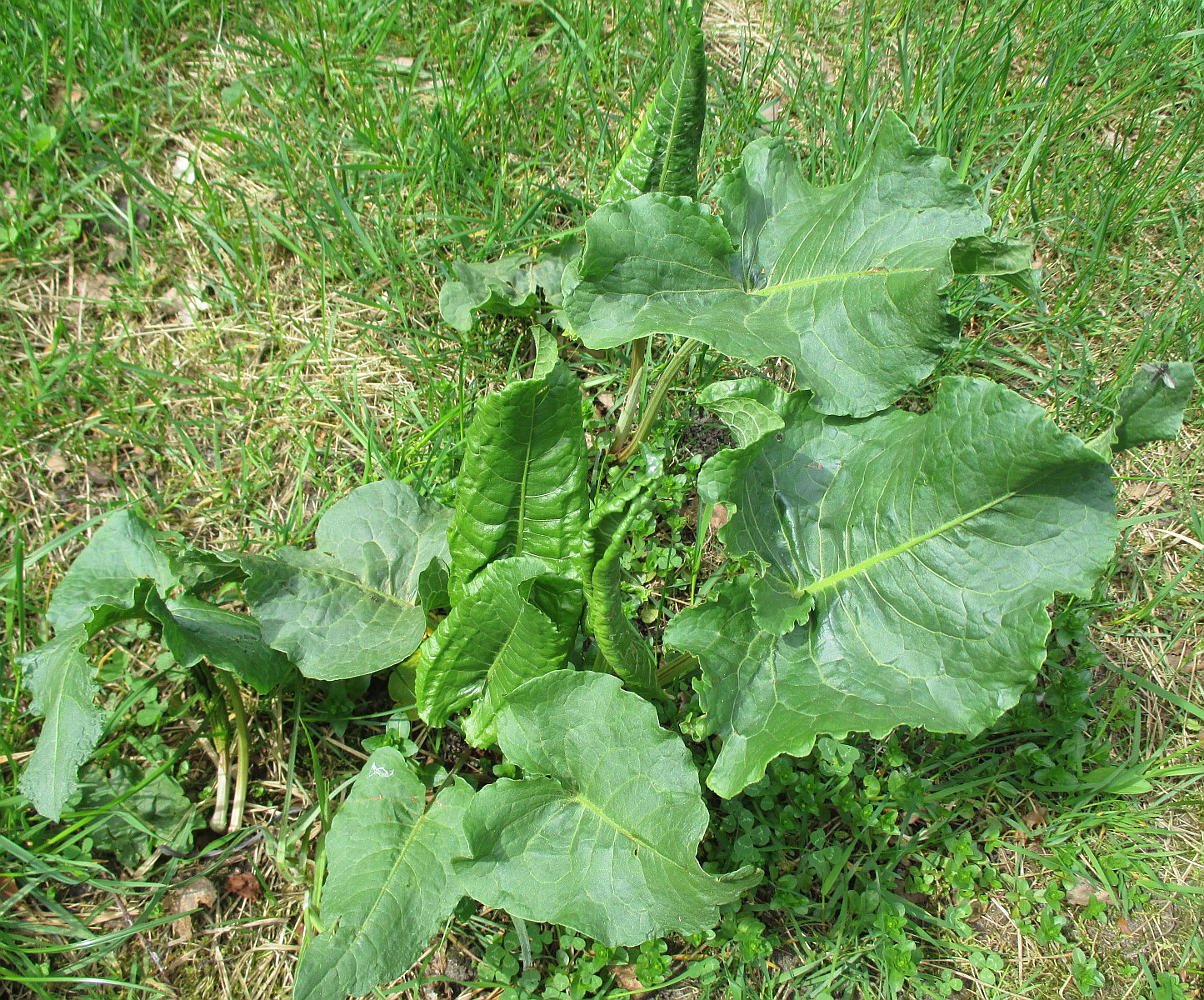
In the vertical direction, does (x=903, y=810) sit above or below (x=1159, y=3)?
below

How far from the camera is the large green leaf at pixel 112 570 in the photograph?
2.34m

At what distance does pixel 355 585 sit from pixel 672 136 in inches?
53.0

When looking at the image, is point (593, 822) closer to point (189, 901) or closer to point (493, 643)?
point (493, 643)

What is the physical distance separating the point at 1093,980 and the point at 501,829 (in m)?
1.49

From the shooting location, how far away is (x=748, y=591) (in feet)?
6.54

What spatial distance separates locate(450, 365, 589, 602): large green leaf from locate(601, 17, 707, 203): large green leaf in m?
0.65

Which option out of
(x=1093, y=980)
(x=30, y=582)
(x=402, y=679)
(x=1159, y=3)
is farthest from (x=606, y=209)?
(x=1159, y=3)

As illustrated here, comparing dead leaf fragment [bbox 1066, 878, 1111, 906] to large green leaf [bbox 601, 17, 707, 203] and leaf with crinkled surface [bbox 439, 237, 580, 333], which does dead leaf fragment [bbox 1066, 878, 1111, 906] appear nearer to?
large green leaf [bbox 601, 17, 707, 203]

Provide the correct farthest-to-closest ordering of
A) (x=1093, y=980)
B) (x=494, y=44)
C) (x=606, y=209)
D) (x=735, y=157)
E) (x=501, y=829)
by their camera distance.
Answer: (x=494, y=44) → (x=735, y=157) → (x=1093, y=980) → (x=606, y=209) → (x=501, y=829)

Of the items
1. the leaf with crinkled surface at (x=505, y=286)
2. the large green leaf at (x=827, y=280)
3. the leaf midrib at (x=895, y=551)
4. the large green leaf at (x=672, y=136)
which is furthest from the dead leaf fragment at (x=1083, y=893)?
the leaf with crinkled surface at (x=505, y=286)

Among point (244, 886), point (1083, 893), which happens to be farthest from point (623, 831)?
point (1083, 893)

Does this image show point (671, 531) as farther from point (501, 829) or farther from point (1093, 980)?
point (1093, 980)

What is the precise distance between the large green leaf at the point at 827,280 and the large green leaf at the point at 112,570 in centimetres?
122

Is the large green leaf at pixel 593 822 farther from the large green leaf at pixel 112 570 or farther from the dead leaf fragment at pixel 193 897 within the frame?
the large green leaf at pixel 112 570
